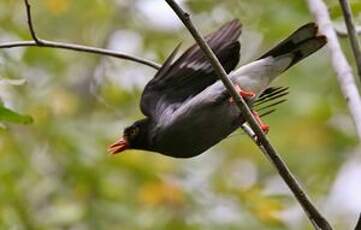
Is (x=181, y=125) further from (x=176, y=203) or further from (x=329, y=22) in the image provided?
(x=176, y=203)

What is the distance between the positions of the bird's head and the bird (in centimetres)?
3

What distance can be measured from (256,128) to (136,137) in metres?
0.96

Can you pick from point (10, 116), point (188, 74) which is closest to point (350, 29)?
point (188, 74)

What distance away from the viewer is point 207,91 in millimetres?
3355

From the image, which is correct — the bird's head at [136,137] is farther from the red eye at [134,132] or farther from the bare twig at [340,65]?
the bare twig at [340,65]

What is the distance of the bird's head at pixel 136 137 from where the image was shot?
11.7 ft

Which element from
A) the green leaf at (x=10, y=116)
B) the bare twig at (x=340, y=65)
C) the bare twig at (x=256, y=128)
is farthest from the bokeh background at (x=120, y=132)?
the bare twig at (x=256, y=128)

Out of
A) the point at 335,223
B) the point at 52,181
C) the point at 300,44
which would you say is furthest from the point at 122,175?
the point at 300,44

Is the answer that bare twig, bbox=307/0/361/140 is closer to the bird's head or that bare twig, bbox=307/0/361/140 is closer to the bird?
the bird

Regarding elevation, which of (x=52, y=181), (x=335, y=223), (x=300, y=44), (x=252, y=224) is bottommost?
(x=335, y=223)

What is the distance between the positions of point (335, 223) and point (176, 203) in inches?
100

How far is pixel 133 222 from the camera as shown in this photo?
520 centimetres

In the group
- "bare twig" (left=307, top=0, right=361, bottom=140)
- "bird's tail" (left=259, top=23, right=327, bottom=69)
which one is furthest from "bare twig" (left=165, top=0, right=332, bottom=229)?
"bird's tail" (left=259, top=23, right=327, bottom=69)

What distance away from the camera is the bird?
3.29 m
